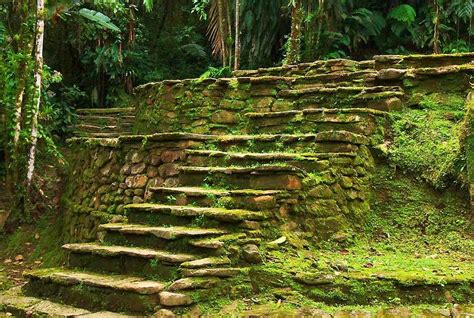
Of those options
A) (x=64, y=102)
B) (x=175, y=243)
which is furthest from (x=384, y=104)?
(x=64, y=102)

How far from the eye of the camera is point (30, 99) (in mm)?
7625

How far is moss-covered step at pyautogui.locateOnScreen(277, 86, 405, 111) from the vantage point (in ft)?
19.4

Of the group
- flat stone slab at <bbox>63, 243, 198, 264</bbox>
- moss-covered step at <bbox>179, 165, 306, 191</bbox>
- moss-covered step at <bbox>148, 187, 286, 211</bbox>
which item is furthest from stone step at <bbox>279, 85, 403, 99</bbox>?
flat stone slab at <bbox>63, 243, 198, 264</bbox>

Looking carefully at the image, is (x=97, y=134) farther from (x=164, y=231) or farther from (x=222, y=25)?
(x=164, y=231)

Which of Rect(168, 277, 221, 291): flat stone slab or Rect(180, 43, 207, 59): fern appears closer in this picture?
Rect(168, 277, 221, 291): flat stone slab

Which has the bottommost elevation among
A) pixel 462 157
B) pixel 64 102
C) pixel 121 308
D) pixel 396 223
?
pixel 121 308

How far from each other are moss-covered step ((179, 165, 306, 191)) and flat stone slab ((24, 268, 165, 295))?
129 centimetres

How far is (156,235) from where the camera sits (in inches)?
170

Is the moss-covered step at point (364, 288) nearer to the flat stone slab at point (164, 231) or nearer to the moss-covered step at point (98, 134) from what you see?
the flat stone slab at point (164, 231)

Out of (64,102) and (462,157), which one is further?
(64,102)

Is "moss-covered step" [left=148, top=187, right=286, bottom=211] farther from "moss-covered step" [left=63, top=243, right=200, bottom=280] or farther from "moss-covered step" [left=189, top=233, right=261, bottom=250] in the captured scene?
"moss-covered step" [left=63, top=243, right=200, bottom=280]

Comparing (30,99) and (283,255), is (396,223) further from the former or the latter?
(30,99)

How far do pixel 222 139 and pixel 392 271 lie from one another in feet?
8.21

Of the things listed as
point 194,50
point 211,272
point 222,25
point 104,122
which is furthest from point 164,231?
point 194,50
